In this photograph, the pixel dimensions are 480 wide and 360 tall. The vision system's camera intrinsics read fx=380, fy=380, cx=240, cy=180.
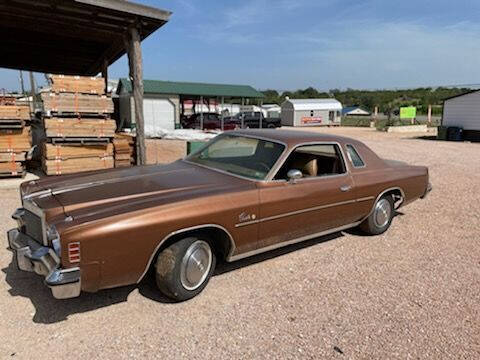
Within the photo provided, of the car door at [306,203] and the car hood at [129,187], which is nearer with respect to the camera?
the car hood at [129,187]

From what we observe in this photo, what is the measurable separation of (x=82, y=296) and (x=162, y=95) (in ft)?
86.9

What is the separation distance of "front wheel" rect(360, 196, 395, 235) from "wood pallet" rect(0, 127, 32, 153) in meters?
7.49

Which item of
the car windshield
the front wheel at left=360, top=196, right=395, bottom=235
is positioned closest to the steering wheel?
the car windshield

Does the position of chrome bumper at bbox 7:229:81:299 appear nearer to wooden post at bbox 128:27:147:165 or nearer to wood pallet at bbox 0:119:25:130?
wooden post at bbox 128:27:147:165

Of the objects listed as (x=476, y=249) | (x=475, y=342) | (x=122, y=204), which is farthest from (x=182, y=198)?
(x=476, y=249)

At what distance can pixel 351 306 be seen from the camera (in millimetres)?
3477

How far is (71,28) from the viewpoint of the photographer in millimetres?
9602

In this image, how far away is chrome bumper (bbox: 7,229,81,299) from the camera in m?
2.76

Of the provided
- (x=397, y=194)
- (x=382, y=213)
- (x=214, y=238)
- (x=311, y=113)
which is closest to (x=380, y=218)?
(x=382, y=213)

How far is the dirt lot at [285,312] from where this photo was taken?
2.83 meters

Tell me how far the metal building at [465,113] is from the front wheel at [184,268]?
921 inches

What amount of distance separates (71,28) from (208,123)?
819 inches

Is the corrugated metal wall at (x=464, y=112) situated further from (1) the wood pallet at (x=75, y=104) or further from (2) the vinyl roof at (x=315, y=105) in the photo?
(1) the wood pallet at (x=75, y=104)

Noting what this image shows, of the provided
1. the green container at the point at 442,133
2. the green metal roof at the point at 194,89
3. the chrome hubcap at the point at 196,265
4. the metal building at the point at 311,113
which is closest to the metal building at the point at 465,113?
the green container at the point at 442,133
